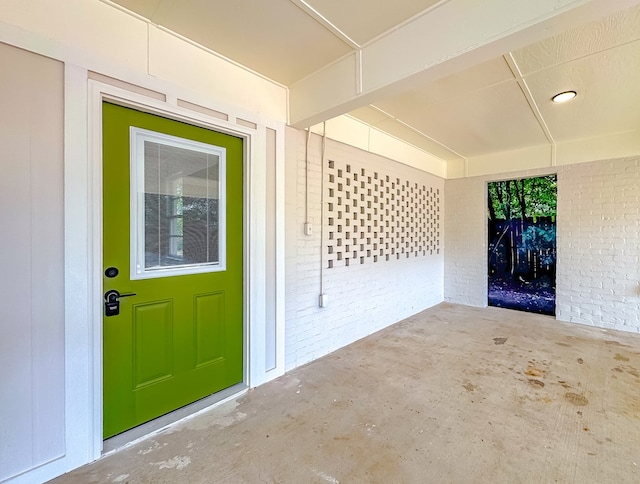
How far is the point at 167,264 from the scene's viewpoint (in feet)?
6.96

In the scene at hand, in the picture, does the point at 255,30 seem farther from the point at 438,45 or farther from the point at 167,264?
the point at 167,264

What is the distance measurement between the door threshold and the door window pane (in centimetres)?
102

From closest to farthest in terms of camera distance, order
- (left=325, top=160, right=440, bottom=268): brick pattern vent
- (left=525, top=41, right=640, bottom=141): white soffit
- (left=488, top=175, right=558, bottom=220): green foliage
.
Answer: (left=525, top=41, right=640, bottom=141): white soffit
(left=325, top=160, right=440, bottom=268): brick pattern vent
(left=488, top=175, right=558, bottom=220): green foliage

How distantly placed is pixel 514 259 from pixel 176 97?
218 inches

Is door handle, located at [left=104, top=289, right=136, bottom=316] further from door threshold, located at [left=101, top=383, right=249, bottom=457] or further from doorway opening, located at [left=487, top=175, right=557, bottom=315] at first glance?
doorway opening, located at [left=487, top=175, right=557, bottom=315]

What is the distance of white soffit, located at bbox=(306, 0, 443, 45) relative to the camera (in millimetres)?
1753

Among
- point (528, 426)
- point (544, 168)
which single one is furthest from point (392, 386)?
point (544, 168)

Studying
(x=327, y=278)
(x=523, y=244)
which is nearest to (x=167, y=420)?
(x=327, y=278)

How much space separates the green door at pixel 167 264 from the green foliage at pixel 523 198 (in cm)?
477

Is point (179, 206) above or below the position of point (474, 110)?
below

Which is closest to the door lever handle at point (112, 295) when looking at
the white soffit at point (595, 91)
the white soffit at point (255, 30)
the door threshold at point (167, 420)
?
the door threshold at point (167, 420)

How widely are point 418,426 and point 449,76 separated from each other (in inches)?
110

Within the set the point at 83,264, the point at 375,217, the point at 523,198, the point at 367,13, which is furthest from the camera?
the point at 523,198

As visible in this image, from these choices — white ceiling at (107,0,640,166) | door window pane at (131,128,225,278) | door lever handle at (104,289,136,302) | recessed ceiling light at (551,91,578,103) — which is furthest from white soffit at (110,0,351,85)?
recessed ceiling light at (551,91,578,103)
